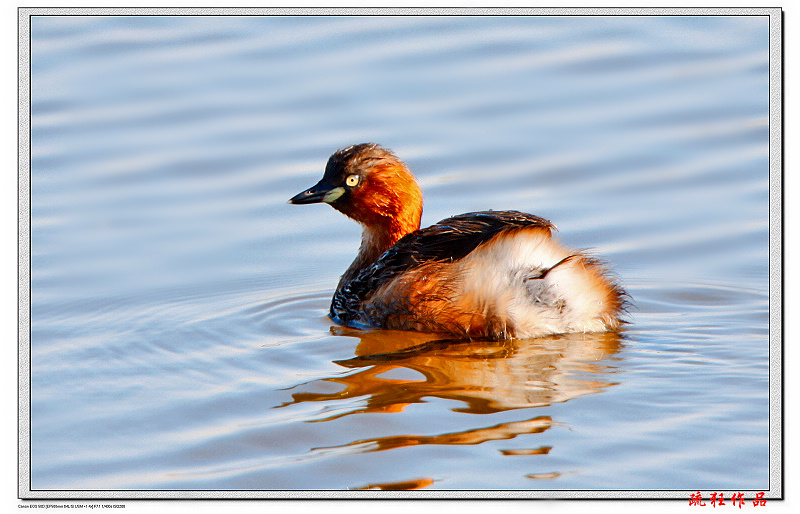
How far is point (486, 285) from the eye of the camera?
5.89m

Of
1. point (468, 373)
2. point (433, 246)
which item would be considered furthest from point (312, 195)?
point (468, 373)

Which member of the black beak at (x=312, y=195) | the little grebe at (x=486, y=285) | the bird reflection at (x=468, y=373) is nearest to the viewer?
the bird reflection at (x=468, y=373)

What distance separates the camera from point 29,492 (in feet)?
14.8

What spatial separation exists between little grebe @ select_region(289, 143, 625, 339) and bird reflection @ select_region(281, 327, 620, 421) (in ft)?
0.32

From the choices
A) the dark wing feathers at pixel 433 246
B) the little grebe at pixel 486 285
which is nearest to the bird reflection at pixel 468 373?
the little grebe at pixel 486 285

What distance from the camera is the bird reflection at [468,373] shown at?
5.08 metres

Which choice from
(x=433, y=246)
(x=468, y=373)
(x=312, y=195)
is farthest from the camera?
(x=312, y=195)

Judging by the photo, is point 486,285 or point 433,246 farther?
point 433,246

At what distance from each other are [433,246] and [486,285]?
16.1 inches

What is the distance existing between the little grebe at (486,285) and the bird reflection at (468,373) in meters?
0.10

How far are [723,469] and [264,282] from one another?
354 centimetres

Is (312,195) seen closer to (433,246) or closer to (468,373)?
(433,246)

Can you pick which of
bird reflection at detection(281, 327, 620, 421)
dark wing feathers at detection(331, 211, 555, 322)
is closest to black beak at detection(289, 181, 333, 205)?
dark wing feathers at detection(331, 211, 555, 322)

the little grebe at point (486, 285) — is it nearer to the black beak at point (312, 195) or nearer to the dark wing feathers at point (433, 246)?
the dark wing feathers at point (433, 246)
